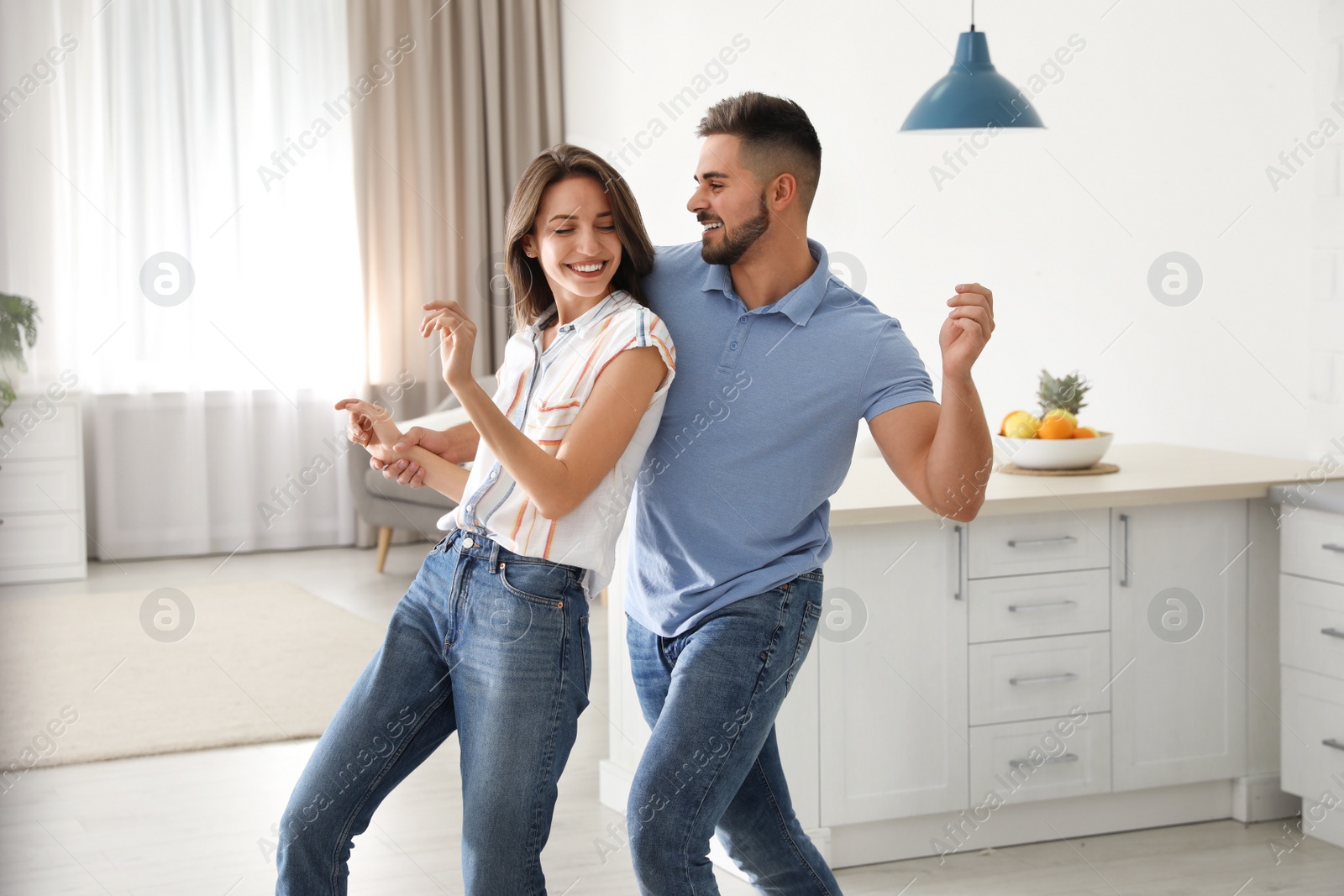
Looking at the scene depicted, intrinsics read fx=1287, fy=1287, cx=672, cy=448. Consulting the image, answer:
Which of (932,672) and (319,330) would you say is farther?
(319,330)

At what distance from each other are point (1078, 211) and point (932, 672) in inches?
65.8

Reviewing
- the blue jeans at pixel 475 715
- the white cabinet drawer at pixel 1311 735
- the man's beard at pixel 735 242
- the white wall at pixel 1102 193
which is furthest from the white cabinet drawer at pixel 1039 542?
the blue jeans at pixel 475 715

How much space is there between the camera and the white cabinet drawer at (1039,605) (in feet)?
8.84

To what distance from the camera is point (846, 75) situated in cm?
449

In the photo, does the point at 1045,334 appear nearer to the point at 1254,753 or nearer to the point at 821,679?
the point at 1254,753

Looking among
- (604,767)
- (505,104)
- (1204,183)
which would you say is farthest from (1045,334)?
(505,104)

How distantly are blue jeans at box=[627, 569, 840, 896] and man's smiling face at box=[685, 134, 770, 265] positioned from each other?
448 millimetres

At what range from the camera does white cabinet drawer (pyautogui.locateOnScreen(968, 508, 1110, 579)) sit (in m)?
2.68

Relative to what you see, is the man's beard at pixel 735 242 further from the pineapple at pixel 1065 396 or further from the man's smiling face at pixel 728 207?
the pineapple at pixel 1065 396

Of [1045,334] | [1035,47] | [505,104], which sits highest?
[505,104]

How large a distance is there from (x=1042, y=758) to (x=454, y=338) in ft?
6.09

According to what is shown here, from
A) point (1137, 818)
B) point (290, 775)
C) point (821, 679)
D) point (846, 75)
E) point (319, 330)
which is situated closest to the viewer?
point (821, 679)

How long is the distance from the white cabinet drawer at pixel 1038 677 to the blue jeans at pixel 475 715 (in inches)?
54.9

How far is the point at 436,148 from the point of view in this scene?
6340 millimetres
